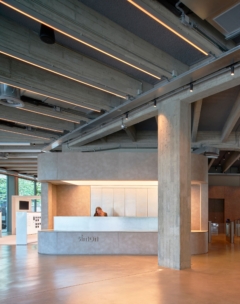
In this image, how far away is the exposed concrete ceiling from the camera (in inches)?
222

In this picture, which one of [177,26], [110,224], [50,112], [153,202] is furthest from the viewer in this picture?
[153,202]

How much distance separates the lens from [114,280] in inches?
281

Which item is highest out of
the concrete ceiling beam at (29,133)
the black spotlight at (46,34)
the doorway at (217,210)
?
the black spotlight at (46,34)

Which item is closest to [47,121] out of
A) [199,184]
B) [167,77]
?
[167,77]

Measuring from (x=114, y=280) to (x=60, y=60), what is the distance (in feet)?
15.2

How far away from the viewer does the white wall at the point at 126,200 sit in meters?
13.9

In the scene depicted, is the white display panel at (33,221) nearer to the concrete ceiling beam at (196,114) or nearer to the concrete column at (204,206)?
the concrete column at (204,206)

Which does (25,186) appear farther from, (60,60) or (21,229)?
(60,60)

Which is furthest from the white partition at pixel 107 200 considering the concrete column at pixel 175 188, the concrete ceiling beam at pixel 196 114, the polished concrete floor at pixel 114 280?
the concrete column at pixel 175 188

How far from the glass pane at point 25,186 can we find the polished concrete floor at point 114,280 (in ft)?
61.9

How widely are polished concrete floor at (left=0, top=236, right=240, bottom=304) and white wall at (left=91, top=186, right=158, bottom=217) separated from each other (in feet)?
12.3

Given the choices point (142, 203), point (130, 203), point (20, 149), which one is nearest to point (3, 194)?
point (20, 149)

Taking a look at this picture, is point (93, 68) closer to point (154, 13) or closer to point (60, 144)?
point (154, 13)

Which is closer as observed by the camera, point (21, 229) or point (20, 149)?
point (21, 229)
